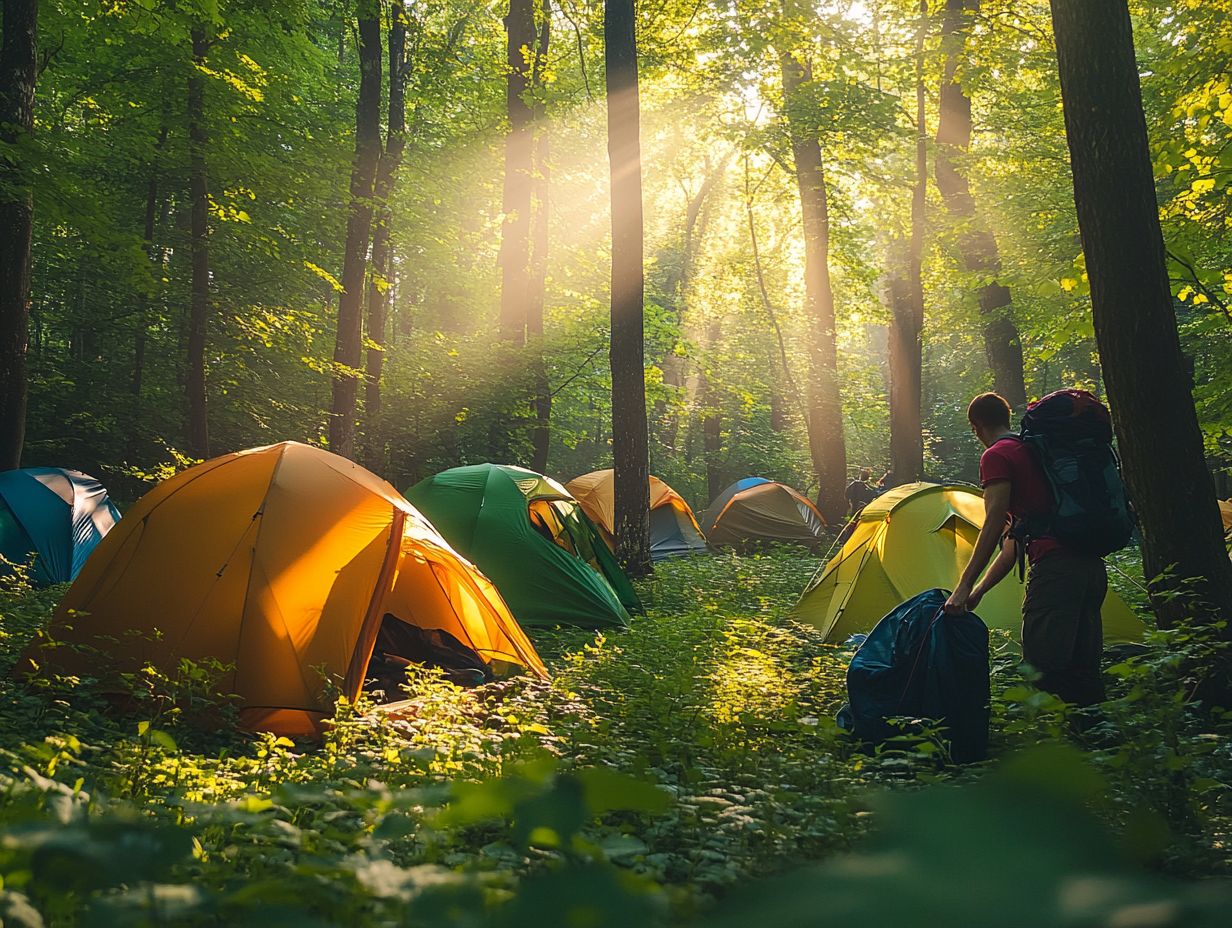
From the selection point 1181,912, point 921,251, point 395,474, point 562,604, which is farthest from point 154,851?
point 921,251

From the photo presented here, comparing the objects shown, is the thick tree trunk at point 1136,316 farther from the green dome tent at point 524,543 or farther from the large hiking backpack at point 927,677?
the green dome tent at point 524,543

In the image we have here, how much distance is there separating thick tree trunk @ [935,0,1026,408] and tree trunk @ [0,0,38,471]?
13.3 metres

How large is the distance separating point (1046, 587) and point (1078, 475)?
1.88 feet

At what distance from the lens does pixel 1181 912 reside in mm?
691

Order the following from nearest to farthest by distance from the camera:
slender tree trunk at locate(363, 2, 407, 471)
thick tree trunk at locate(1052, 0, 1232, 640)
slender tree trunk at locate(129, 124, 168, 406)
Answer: thick tree trunk at locate(1052, 0, 1232, 640) → slender tree trunk at locate(363, 2, 407, 471) → slender tree trunk at locate(129, 124, 168, 406)

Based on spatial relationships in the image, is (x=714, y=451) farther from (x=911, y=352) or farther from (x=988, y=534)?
(x=988, y=534)

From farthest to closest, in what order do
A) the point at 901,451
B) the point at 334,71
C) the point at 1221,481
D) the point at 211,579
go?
1. the point at 1221,481
2. the point at 334,71
3. the point at 901,451
4. the point at 211,579

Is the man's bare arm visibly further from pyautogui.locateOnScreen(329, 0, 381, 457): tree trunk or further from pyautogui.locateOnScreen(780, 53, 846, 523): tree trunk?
pyautogui.locateOnScreen(780, 53, 846, 523): tree trunk

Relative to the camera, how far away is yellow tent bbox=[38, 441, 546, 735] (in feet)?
17.6

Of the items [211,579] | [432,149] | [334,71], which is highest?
[334,71]

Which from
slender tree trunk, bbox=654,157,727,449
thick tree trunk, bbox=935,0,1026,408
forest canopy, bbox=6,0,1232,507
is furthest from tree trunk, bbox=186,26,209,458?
slender tree trunk, bbox=654,157,727,449

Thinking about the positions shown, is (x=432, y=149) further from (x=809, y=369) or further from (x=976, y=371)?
(x=976, y=371)

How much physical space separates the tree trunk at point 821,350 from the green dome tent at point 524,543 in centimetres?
877

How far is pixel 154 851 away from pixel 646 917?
64cm
